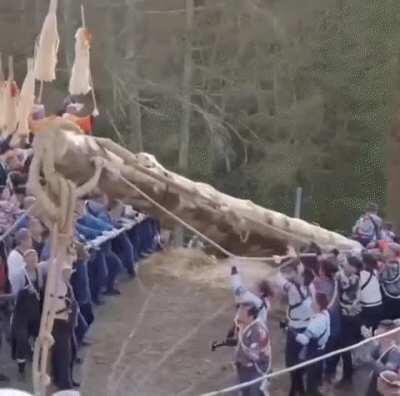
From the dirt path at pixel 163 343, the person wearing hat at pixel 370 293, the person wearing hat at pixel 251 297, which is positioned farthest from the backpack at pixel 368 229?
the person wearing hat at pixel 251 297

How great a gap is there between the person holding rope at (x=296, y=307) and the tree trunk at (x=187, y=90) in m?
14.1

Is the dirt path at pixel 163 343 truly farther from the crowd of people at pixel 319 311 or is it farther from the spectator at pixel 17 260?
the spectator at pixel 17 260

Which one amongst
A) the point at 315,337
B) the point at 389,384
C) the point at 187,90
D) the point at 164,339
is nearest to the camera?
the point at 389,384

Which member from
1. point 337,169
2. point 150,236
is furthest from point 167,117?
point 150,236

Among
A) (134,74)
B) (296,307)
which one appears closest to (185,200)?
(296,307)

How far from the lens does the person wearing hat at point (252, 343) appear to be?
8070 millimetres

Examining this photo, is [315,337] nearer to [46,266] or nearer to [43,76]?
[46,266]

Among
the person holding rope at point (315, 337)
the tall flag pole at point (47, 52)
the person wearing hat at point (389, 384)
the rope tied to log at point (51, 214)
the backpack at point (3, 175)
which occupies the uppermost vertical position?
the tall flag pole at point (47, 52)

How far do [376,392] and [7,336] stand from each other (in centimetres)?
388

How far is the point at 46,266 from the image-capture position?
8.70 m

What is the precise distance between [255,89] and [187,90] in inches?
63.0

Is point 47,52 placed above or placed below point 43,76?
above

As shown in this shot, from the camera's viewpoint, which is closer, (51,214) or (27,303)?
(51,214)

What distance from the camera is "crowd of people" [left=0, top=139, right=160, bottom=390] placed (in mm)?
8641
